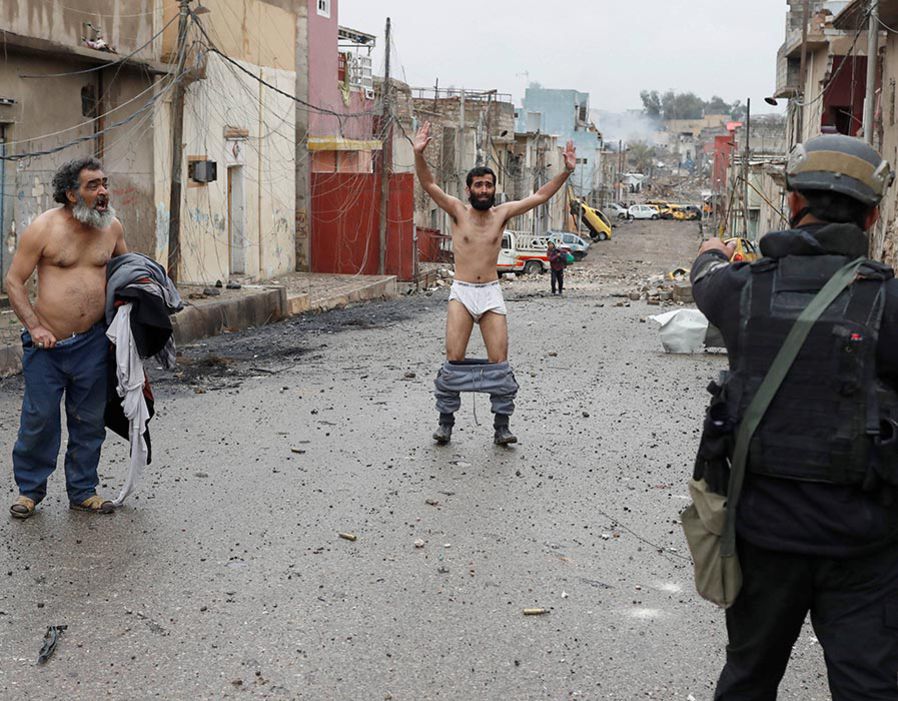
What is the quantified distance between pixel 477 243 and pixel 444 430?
1398 mm

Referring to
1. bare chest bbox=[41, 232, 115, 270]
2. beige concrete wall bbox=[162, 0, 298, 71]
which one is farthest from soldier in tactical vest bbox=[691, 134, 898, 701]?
beige concrete wall bbox=[162, 0, 298, 71]

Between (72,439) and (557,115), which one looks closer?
(72,439)

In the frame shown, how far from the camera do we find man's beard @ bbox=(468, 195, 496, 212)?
9.11m

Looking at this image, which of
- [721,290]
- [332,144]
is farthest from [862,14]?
[721,290]

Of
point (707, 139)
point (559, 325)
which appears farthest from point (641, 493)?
point (707, 139)

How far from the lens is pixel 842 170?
3.34m

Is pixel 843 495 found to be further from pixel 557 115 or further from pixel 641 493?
pixel 557 115

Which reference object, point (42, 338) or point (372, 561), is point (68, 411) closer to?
point (42, 338)

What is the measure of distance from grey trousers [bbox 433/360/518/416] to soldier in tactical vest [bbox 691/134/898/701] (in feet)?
18.0

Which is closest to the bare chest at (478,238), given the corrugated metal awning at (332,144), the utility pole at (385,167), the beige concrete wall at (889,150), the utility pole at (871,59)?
the utility pole at (871,59)

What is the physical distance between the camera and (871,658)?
3143 millimetres

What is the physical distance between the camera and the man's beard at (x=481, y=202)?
9.11m

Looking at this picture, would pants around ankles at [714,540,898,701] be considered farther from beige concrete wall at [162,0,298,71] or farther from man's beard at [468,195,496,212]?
beige concrete wall at [162,0,298,71]

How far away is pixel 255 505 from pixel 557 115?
3755 inches
